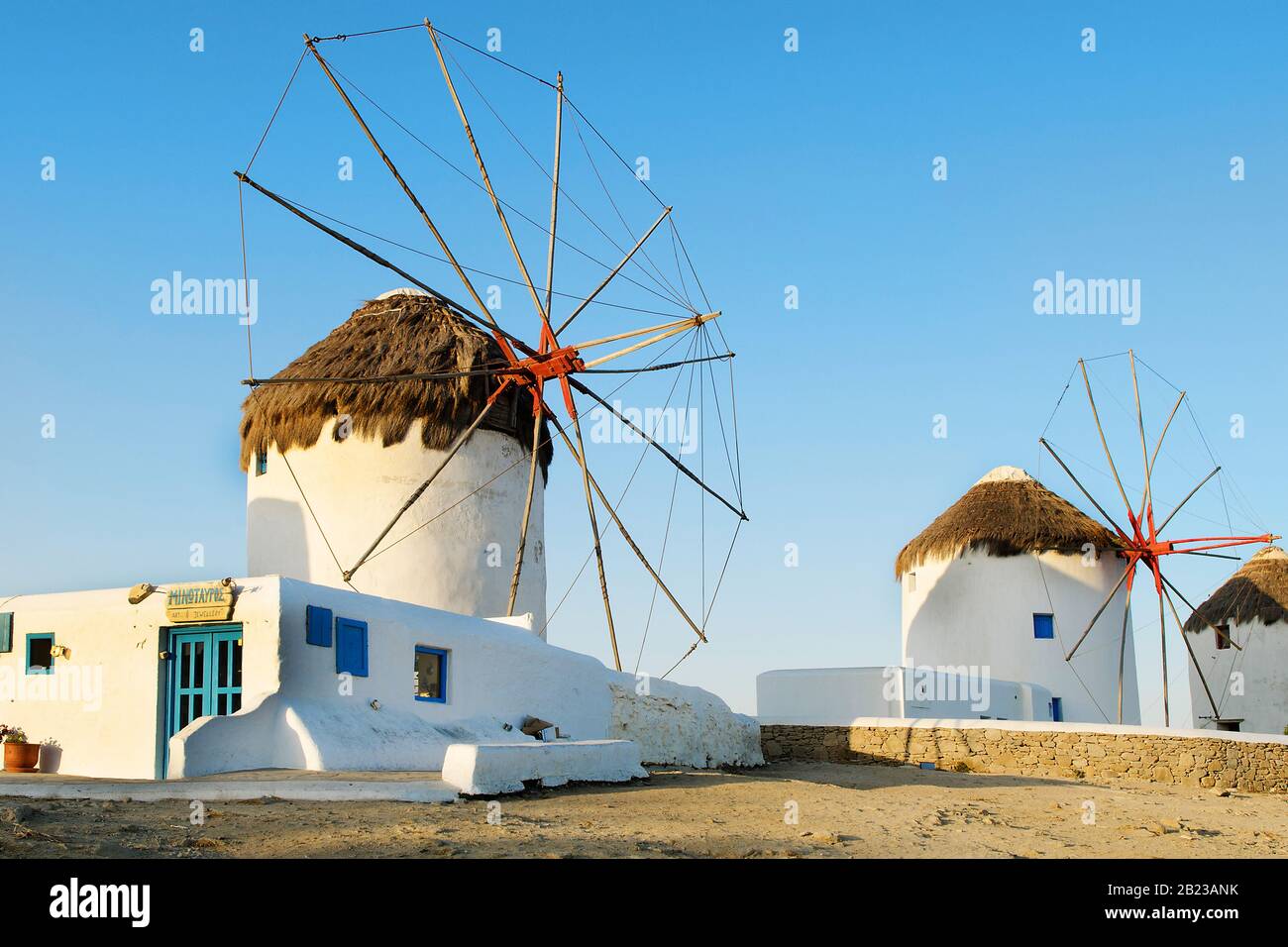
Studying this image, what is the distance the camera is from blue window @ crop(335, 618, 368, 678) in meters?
13.8

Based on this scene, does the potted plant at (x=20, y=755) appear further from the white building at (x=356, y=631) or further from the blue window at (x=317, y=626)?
the blue window at (x=317, y=626)

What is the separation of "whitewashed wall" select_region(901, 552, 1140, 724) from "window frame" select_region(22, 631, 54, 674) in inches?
800

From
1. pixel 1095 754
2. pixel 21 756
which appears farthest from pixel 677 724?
pixel 21 756

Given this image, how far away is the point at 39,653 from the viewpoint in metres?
14.8

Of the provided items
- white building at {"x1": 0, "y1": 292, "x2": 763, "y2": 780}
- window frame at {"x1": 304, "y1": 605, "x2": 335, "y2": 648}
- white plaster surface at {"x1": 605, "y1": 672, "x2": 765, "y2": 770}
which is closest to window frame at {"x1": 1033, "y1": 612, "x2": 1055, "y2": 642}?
white building at {"x1": 0, "y1": 292, "x2": 763, "y2": 780}

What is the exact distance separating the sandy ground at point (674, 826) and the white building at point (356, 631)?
224 cm

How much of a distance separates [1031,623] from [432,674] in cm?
1758

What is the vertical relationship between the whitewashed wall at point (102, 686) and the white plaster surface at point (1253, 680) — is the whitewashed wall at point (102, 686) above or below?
above

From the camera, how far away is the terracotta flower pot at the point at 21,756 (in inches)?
559

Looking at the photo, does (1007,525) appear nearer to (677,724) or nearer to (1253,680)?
(1253,680)

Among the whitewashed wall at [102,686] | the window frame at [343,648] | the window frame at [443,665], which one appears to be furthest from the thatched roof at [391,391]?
the window frame at [343,648]
